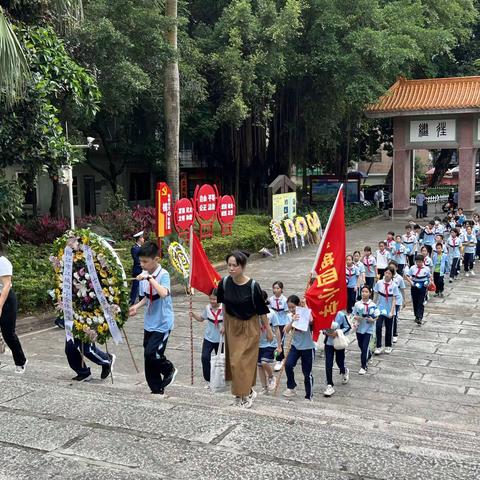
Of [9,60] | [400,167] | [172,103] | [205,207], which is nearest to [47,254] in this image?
[205,207]

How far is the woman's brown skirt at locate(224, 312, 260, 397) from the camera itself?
229 inches

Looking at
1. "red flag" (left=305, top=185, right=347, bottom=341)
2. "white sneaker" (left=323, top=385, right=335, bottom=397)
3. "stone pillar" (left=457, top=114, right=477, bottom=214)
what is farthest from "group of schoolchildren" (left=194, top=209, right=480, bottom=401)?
"stone pillar" (left=457, top=114, right=477, bottom=214)

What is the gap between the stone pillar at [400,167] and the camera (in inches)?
1076

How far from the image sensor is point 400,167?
90.3 ft

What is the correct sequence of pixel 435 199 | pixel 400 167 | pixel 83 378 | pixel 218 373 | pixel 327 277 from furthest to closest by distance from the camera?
pixel 435 199 → pixel 400 167 → pixel 327 277 → pixel 83 378 → pixel 218 373

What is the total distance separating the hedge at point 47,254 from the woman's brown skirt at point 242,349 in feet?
9.25

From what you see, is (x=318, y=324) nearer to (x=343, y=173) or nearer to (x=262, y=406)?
(x=262, y=406)

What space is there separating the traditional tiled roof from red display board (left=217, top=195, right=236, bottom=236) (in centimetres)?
1025

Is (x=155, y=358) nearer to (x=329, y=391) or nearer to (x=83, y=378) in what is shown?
(x=83, y=378)

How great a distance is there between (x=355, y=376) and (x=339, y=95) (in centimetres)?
1736

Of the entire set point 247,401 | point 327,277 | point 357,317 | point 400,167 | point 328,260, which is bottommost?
point 247,401

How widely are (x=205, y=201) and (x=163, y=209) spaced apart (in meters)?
2.97

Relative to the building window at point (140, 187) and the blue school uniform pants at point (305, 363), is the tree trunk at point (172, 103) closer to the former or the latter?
the blue school uniform pants at point (305, 363)

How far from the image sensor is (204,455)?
4.52 meters
